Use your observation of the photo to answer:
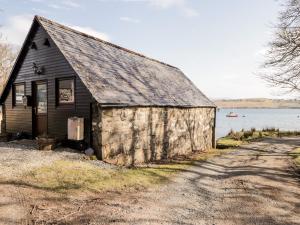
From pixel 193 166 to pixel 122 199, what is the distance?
6.71 m

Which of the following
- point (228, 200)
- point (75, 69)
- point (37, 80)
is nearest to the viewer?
point (228, 200)

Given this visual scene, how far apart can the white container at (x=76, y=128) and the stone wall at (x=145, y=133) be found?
70 cm

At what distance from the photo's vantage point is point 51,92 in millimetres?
13977

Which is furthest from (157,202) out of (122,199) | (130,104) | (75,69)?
(75,69)

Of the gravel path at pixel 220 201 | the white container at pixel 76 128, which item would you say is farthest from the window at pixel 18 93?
the gravel path at pixel 220 201

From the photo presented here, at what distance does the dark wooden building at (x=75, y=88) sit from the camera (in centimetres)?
1206

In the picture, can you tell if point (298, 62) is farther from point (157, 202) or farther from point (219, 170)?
point (157, 202)

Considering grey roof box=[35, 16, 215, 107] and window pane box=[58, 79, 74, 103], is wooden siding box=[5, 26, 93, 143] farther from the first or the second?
grey roof box=[35, 16, 215, 107]

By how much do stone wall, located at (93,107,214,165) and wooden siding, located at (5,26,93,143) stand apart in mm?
1002

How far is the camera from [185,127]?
1817 cm

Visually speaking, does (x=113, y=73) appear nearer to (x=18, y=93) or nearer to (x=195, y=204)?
(x=18, y=93)

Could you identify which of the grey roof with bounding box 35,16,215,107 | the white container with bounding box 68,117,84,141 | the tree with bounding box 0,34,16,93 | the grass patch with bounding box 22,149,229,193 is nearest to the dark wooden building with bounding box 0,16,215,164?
the grey roof with bounding box 35,16,215,107

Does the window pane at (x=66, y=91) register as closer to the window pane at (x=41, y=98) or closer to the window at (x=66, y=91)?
the window at (x=66, y=91)

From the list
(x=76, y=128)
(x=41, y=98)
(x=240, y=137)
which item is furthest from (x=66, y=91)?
(x=240, y=137)
